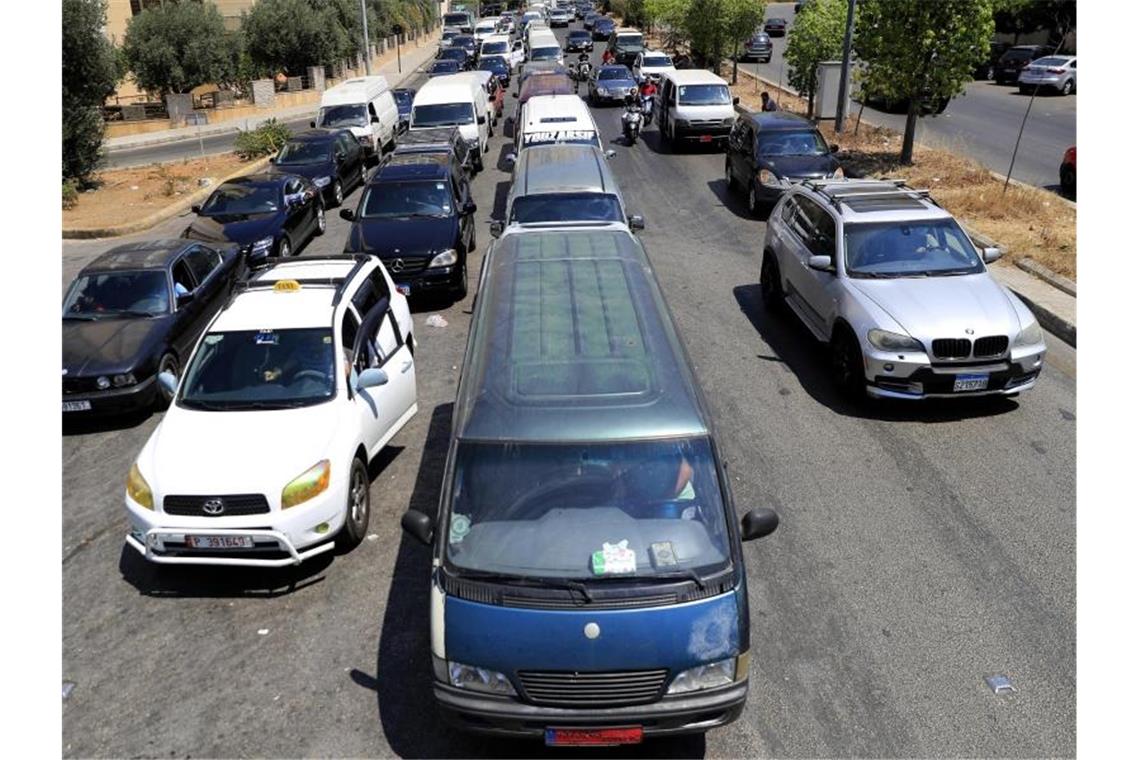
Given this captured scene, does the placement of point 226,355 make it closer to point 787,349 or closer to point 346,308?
point 346,308

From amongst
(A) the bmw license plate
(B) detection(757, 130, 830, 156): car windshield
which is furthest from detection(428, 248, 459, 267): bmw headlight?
(B) detection(757, 130, 830, 156): car windshield

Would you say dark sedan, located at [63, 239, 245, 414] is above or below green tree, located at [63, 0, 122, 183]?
below

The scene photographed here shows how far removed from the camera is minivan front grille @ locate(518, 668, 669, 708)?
4.85 m

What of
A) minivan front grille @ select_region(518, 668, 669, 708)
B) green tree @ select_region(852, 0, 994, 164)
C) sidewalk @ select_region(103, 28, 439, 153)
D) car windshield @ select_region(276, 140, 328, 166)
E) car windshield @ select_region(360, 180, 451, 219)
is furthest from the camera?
sidewalk @ select_region(103, 28, 439, 153)

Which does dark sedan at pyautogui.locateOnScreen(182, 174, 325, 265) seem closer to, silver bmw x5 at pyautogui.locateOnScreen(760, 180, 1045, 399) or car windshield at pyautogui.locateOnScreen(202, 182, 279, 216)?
car windshield at pyautogui.locateOnScreen(202, 182, 279, 216)

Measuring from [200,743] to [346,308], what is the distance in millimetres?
4153

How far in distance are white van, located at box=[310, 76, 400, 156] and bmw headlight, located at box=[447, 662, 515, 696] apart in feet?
68.4

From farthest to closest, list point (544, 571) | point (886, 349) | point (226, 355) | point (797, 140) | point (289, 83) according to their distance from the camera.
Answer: point (289, 83)
point (797, 140)
point (886, 349)
point (226, 355)
point (544, 571)

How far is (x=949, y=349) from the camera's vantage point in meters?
9.09

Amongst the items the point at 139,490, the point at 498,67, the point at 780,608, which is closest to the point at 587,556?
the point at 780,608

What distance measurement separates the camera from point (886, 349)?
9.26 metres

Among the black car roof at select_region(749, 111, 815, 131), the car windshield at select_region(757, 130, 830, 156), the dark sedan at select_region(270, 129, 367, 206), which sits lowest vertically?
the dark sedan at select_region(270, 129, 367, 206)

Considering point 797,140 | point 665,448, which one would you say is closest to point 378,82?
point 797,140

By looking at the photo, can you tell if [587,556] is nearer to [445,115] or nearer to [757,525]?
[757,525]
